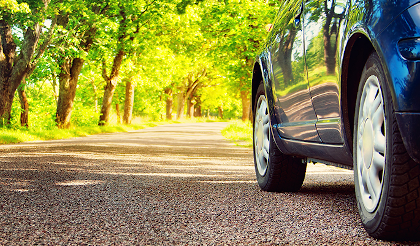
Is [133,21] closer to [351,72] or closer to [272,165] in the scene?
[272,165]

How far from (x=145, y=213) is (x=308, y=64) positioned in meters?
1.55

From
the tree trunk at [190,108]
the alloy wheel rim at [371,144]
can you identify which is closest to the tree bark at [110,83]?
the alloy wheel rim at [371,144]

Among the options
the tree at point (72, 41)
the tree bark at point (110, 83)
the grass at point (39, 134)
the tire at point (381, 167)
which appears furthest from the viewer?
the tree bark at point (110, 83)

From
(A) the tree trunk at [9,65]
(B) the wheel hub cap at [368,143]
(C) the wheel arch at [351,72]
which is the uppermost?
(A) the tree trunk at [9,65]

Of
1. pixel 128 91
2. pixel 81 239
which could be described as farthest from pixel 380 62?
pixel 128 91

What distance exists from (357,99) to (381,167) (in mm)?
422

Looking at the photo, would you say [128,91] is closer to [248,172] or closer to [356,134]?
[248,172]

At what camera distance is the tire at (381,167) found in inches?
74.8

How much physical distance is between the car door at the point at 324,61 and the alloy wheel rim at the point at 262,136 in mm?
1246

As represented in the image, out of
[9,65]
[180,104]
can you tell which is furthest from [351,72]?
[180,104]

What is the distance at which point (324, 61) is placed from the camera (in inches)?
106

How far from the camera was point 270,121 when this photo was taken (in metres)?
3.89

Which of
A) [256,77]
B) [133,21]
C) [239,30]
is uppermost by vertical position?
[133,21]

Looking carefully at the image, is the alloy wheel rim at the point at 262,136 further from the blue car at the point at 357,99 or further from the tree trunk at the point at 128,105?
the tree trunk at the point at 128,105
